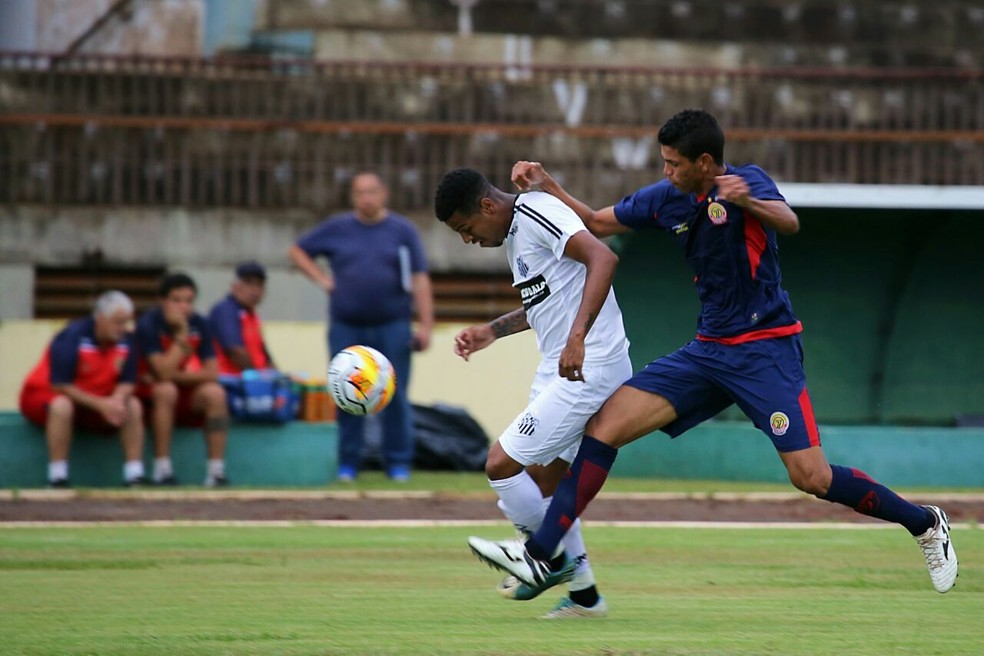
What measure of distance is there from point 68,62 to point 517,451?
15.0 metres

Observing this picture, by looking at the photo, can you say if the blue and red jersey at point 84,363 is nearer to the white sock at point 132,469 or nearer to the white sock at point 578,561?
the white sock at point 132,469

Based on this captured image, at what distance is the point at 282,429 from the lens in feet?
43.7

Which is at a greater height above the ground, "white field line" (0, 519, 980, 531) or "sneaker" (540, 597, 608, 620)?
"sneaker" (540, 597, 608, 620)

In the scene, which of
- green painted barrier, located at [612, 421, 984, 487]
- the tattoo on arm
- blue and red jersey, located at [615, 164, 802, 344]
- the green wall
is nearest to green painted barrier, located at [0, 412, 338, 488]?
green painted barrier, located at [612, 421, 984, 487]

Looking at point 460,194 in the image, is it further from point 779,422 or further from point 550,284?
point 779,422

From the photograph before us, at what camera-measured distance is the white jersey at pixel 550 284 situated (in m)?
6.88

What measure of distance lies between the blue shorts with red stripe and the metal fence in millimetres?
12229

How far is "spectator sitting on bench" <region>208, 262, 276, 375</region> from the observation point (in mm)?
13328

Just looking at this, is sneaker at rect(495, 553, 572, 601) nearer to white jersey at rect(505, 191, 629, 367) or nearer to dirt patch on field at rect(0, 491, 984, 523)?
white jersey at rect(505, 191, 629, 367)

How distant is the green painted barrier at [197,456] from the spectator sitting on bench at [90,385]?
0.24 m

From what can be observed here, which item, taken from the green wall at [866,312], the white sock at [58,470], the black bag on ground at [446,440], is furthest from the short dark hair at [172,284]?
the green wall at [866,312]

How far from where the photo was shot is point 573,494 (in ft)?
21.7

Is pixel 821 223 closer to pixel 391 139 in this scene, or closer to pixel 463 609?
pixel 391 139

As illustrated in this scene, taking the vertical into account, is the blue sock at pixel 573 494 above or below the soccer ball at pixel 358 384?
below
